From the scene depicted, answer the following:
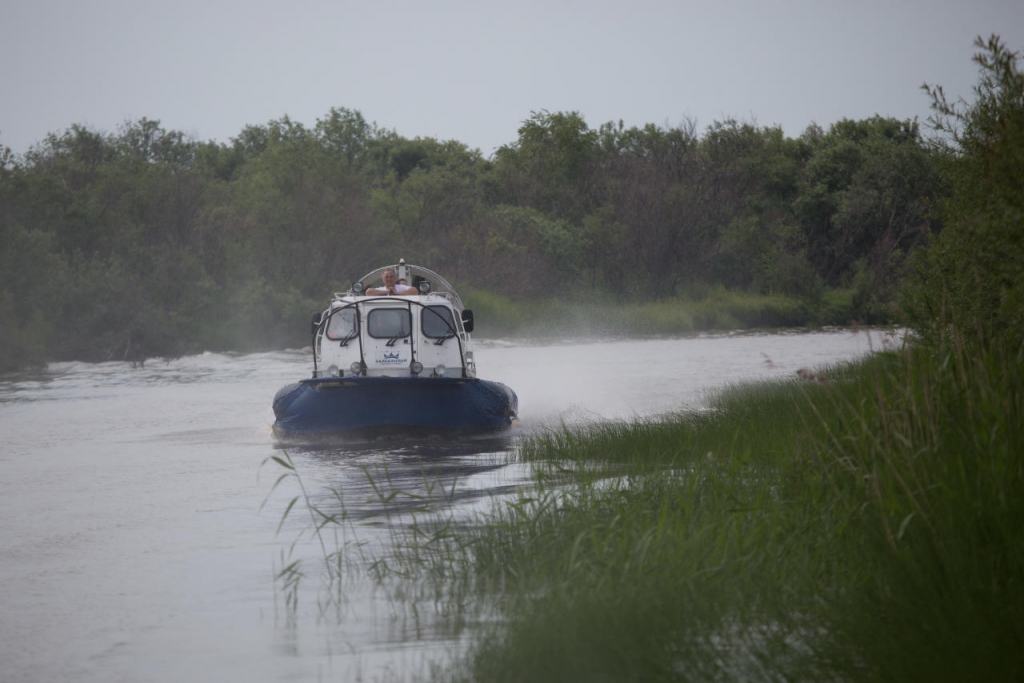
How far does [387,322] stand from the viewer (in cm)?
1673

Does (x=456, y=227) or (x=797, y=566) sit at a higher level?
(x=456, y=227)

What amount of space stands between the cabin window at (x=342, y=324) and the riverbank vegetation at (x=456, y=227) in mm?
18034

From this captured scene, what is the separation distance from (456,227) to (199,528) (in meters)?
45.6

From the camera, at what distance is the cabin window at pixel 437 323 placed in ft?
54.7

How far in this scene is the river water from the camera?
21.5 ft

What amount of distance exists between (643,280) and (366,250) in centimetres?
1546

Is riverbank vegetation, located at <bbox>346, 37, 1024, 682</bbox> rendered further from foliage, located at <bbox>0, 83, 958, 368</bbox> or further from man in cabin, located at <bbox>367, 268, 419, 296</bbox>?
foliage, located at <bbox>0, 83, 958, 368</bbox>

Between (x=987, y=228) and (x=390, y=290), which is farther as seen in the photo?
(x=390, y=290)

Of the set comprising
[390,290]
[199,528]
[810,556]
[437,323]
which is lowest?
[199,528]

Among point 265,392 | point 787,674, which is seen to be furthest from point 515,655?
point 265,392

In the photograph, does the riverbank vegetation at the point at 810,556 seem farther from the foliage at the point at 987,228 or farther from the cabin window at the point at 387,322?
the cabin window at the point at 387,322

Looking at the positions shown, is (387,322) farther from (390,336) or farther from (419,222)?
(419,222)

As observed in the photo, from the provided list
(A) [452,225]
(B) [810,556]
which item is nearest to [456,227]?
(A) [452,225]

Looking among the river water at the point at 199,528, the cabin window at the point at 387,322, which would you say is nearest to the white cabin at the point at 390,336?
the cabin window at the point at 387,322
